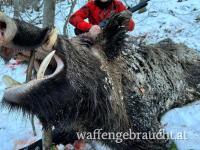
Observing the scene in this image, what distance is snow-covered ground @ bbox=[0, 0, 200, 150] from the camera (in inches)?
209

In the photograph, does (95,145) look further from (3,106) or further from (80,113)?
(3,106)

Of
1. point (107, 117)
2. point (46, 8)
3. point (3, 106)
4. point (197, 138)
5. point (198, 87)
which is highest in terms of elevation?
point (46, 8)

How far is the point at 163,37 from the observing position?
28.8 feet

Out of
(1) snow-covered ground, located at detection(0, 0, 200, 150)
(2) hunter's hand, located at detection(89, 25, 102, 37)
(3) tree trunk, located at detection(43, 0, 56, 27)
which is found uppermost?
(3) tree trunk, located at detection(43, 0, 56, 27)

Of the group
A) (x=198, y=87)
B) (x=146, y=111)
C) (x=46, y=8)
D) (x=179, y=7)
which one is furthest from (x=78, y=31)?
(x=179, y=7)

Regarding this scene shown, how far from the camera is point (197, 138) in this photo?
510cm

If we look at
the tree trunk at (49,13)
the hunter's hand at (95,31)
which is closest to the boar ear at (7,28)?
the hunter's hand at (95,31)

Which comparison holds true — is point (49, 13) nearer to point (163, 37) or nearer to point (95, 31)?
point (95, 31)

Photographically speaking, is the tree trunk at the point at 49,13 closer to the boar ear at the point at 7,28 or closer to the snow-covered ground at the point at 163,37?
the snow-covered ground at the point at 163,37

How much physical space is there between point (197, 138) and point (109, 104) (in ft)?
6.48

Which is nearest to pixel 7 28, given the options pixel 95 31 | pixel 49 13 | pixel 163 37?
pixel 95 31

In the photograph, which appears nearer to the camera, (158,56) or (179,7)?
(158,56)

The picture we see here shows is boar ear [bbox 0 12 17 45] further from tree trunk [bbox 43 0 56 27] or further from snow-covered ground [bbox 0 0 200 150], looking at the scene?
tree trunk [bbox 43 0 56 27]

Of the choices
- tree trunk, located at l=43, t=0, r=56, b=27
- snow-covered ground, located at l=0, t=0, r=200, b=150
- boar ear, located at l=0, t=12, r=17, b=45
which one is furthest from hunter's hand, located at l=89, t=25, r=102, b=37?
tree trunk, located at l=43, t=0, r=56, b=27
